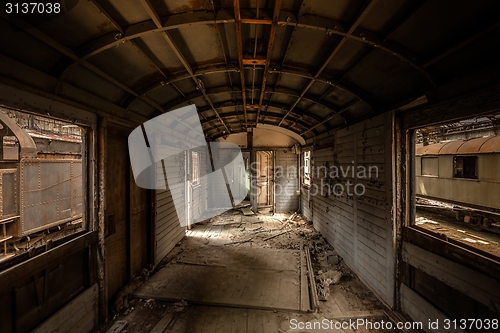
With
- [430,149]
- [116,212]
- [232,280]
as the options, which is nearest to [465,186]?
[430,149]

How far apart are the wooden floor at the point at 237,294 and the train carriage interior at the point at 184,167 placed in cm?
4

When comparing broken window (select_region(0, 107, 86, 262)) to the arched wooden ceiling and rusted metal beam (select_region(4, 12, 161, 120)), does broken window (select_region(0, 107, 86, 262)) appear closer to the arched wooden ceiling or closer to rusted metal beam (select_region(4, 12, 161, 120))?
rusted metal beam (select_region(4, 12, 161, 120))

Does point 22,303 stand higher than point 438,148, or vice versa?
point 438,148

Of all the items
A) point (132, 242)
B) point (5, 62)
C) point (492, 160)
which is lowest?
point (132, 242)

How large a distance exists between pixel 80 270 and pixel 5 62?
2777 mm

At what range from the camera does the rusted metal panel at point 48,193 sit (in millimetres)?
5445

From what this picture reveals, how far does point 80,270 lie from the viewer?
305cm

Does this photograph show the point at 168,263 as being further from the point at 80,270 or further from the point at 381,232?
the point at 381,232

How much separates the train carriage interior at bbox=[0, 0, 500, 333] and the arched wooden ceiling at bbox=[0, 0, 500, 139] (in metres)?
0.02

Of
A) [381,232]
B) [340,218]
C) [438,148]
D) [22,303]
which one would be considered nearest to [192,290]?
[22,303]

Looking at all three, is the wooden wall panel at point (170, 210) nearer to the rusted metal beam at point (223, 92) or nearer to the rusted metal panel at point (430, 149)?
the rusted metal beam at point (223, 92)

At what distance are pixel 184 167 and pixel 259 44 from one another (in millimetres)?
5018

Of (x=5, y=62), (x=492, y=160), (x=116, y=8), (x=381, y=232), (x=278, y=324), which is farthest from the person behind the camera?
(x=492, y=160)

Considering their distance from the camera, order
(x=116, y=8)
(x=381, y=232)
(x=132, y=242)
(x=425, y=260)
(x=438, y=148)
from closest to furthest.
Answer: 1. (x=116, y=8)
2. (x=425, y=260)
3. (x=381, y=232)
4. (x=132, y=242)
5. (x=438, y=148)
